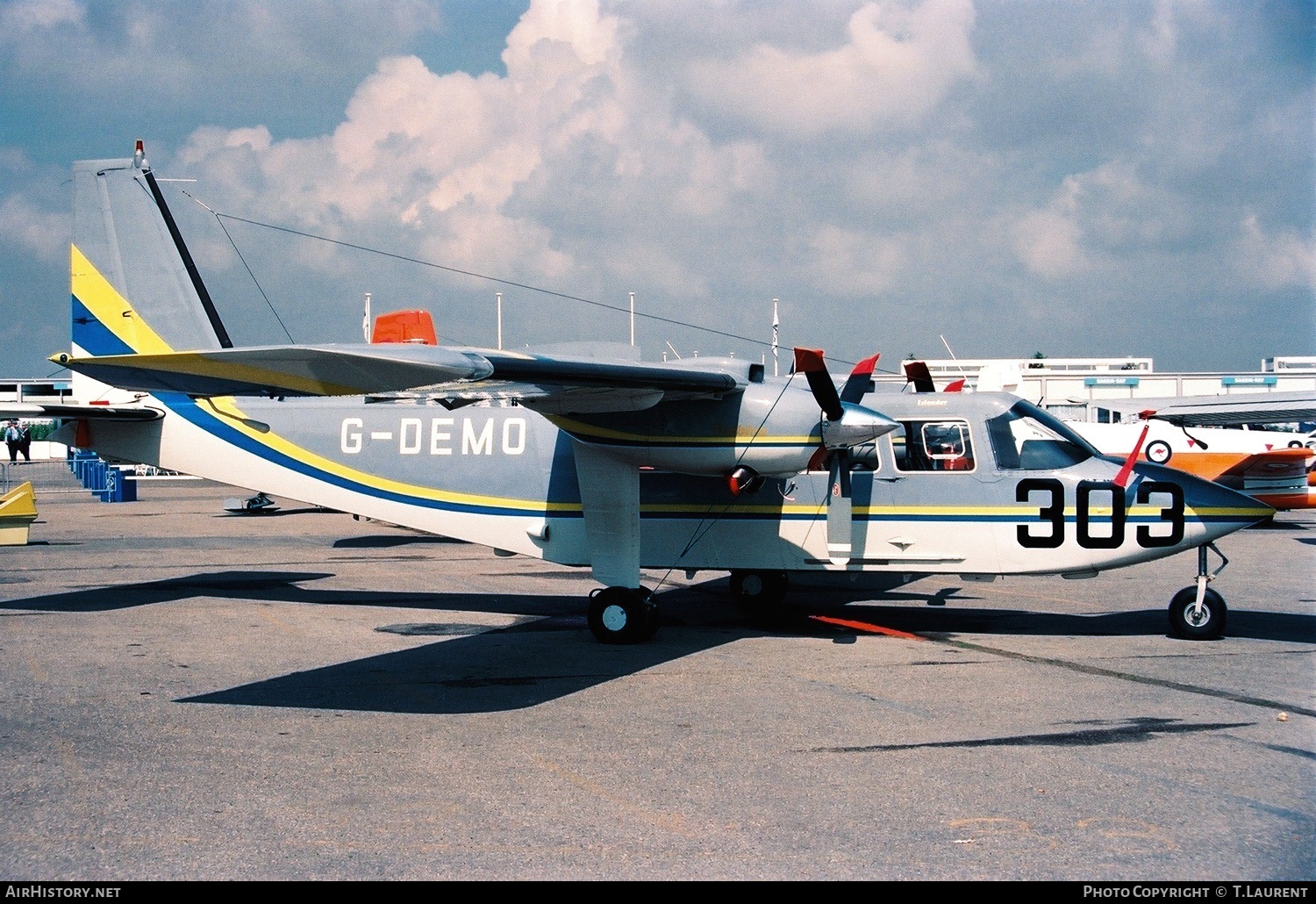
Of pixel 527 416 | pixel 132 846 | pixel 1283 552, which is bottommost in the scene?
pixel 132 846

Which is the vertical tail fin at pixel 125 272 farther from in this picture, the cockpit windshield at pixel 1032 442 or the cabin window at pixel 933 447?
the cockpit windshield at pixel 1032 442

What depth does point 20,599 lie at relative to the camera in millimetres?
14688

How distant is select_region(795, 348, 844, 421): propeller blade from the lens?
11.0 metres

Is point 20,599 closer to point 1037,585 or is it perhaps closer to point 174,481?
point 1037,585

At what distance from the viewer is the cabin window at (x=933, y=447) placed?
12.2 m

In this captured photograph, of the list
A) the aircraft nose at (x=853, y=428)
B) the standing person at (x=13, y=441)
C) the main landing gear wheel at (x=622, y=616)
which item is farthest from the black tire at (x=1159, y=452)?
the standing person at (x=13, y=441)

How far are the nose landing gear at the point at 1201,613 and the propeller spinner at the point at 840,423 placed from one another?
364 cm

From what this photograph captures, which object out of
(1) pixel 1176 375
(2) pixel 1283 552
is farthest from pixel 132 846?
(1) pixel 1176 375

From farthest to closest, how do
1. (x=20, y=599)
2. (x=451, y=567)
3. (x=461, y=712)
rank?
(x=451, y=567) → (x=20, y=599) → (x=461, y=712)

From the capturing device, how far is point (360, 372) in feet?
25.1

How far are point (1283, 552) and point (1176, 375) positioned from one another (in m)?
47.9

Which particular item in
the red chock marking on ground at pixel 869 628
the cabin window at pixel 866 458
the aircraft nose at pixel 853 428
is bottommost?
the red chock marking on ground at pixel 869 628

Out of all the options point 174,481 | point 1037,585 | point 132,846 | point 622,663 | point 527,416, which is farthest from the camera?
point 174,481

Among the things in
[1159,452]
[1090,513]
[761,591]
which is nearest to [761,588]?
[761,591]
